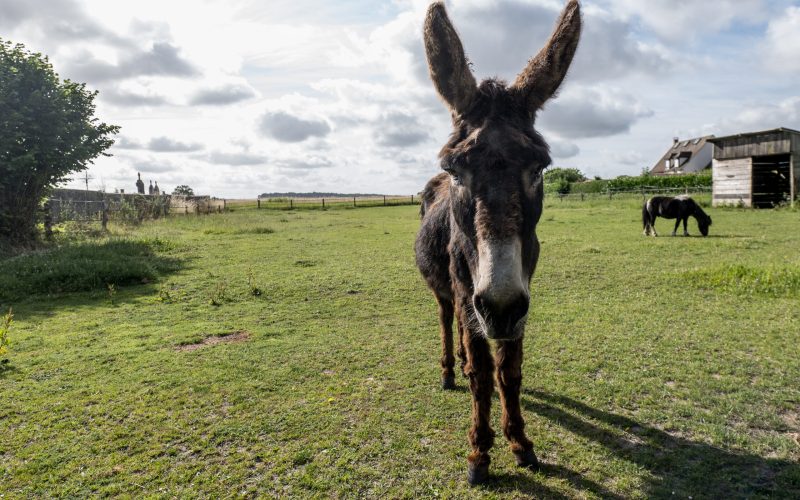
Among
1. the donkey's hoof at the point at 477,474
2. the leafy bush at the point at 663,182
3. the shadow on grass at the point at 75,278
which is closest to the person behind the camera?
the donkey's hoof at the point at 477,474

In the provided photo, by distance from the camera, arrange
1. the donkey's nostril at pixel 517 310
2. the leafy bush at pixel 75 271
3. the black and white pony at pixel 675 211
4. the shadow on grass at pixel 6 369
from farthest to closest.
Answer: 1. the black and white pony at pixel 675 211
2. the leafy bush at pixel 75 271
3. the shadow on grass at pixel 6 369
4. the donkey's nostril at pixel 517 310

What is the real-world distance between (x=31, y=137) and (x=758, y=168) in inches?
1471

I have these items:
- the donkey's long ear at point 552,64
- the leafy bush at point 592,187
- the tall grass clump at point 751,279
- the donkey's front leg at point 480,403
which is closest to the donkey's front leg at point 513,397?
the donkey's front leg at point 480,403

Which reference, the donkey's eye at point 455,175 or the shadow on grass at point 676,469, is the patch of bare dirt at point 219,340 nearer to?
the shadow on grass at point 676,469

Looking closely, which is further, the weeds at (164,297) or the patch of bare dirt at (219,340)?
the weeds at (164,297)

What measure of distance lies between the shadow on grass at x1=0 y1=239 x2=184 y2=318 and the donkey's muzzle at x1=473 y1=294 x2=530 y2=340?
351 inches

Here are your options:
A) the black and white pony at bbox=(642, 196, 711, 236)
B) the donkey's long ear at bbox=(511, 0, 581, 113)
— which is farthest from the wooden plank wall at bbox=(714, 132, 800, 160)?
the donkey's long ear at bbox=(511, 0, 581, 113)

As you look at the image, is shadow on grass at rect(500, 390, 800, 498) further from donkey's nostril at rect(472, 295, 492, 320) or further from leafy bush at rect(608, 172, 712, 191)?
leafy bush at rect(608, 172, 712, 191)

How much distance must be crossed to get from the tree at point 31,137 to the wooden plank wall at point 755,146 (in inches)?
1380

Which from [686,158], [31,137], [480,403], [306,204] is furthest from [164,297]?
[686,158]

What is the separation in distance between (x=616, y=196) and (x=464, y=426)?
4070cm

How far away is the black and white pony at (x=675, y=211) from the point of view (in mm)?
16359

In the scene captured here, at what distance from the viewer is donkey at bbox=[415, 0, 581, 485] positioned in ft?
7.37

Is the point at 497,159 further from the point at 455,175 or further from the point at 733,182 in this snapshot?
the point at 733,182
